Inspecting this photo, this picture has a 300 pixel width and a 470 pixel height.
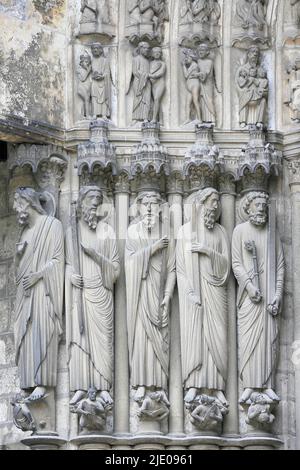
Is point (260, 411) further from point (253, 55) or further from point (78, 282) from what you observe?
point (253, 55)

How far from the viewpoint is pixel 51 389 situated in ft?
51.5

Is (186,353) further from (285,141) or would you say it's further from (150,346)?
(285,141)

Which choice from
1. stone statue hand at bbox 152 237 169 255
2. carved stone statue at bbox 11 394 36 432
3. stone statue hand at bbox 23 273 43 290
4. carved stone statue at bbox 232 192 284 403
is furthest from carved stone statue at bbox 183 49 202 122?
carved stone statue at bbox 11 394 36 432

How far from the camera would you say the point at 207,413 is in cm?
1551

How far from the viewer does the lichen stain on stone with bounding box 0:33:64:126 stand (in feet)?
52.4

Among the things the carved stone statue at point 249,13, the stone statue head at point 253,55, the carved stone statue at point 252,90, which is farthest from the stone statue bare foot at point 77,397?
the carved stone statue at point 249,13

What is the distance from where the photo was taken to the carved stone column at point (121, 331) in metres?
15.7

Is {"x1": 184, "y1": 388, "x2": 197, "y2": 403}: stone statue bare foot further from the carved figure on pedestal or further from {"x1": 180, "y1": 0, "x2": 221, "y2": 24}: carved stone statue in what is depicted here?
{"x1": 180, "y1": 0, "x2": 221, "y2": 24}: carved stone statue

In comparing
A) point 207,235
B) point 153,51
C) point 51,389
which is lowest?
point 51,389

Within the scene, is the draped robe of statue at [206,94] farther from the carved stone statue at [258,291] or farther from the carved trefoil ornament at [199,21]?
the carved stone statue at [258,291]

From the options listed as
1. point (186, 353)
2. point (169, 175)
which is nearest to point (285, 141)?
point (169, 175)

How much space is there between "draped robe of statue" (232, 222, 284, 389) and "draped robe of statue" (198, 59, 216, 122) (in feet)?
3.25

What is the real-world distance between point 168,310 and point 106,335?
0.55 metres

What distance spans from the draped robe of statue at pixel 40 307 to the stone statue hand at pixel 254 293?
153 centimetres
